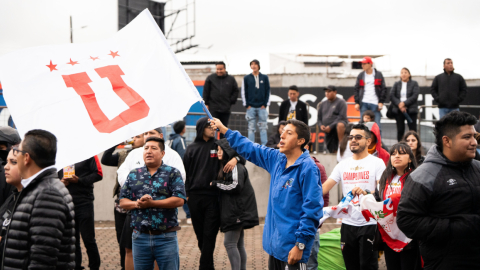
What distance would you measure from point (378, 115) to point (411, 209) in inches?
397

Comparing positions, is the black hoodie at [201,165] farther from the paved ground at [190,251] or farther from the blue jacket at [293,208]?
the blue jacket at [293,208]

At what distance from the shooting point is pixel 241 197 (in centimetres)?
710

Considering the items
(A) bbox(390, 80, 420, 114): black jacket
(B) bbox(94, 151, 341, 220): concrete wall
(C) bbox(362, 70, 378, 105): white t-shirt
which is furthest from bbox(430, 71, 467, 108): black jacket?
(B) bbox(94, 151, 341, 220): concrete wall

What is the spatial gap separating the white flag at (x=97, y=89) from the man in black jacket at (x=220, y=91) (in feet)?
24.4

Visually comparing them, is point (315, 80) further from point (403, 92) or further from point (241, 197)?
point (241, 197)

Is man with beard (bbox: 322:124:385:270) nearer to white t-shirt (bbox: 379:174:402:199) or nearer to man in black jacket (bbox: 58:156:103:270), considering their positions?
white t-shirt (bbox: 379:174:402:199)

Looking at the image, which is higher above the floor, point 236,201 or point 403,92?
point 403,92

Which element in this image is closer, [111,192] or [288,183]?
[288,183]

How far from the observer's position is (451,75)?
43.3ft

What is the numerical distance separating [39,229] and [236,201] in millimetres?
3881

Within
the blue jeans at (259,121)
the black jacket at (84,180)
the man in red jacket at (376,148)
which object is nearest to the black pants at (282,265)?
the man in red jacket at (376,148)

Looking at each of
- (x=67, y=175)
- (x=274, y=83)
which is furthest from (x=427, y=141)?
(x=274, y=83)

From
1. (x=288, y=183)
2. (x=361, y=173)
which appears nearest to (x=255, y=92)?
(x=361, y=173)

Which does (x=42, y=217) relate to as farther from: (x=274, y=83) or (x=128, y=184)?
(x=274, y=83)
